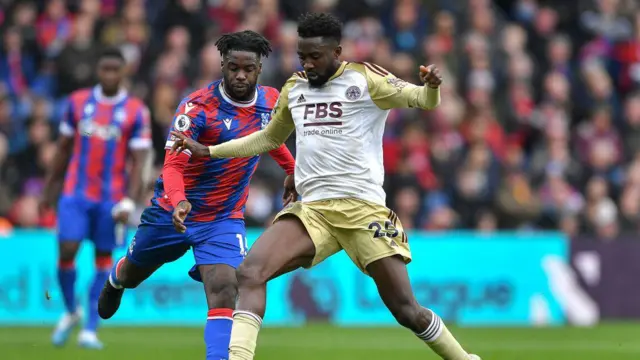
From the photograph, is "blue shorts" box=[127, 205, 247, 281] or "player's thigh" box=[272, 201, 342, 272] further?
"blue shorts" box=[127, 205, 247, 281]

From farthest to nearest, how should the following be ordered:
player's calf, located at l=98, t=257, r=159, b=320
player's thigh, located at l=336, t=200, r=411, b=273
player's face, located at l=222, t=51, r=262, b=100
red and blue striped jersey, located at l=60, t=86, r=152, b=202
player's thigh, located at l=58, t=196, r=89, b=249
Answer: red and blue striped jersey, located at l=60, t=86, r=152, b=202 < player's thigh, located at l=58, t=196, r=89, b=249 < player's calf, located at l=98, t=257, r=159, b=320 < player's face, located at l=222, t=51, r=262, b=100 < player's thigh, located at l=336, t=200, r=411, b=273

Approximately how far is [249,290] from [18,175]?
10.2 meters

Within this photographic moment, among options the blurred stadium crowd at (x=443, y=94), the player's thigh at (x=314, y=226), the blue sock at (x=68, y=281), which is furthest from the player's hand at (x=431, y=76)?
the blurred stadium crowd at (x=443, y=94)

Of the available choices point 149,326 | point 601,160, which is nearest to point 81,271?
point 149,326

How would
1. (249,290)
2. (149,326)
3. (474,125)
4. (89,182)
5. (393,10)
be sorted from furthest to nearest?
(393,10) → (474,125) → (149,326) → (89,182) → (249,290)

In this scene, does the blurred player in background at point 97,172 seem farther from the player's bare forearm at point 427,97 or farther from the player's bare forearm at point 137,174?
the player's bare forearm at point 427,97

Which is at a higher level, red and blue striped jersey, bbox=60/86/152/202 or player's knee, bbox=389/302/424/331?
red and blue striped jersey, bbox=60/86/152/202

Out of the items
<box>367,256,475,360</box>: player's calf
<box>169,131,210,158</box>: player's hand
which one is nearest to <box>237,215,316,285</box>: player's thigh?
<box>367,256,475,360</box>: player's calf

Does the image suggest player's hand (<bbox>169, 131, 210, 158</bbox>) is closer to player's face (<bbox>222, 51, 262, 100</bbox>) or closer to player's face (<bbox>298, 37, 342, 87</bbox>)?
player's face (<bbox>222, 51, 262, 100</bbox>)

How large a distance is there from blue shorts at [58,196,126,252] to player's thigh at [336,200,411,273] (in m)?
4.60

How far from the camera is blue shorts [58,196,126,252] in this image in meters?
12.6

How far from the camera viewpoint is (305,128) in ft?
28.1

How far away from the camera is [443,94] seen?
19219mm

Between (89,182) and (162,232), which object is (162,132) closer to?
(89,182)
